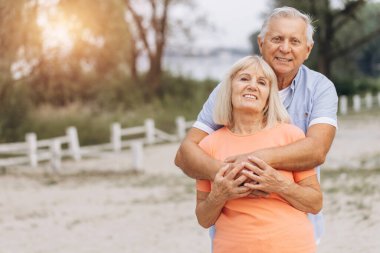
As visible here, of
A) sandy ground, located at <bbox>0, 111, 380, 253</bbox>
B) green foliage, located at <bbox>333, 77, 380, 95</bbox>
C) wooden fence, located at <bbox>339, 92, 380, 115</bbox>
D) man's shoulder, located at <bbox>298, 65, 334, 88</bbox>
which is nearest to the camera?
man's shoulder, located at <bbox>298, 65, 334, 88</bbox>

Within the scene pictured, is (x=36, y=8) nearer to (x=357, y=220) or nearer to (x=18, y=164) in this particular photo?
(x=18, y=164)

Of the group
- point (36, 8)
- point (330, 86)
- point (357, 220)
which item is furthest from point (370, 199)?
point (36, 8)

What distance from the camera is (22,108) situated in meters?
21.8

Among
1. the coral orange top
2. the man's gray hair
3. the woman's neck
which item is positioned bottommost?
the coral orange top

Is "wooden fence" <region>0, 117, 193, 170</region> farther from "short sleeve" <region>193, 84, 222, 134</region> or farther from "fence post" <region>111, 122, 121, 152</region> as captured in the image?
"short sleeve" <region>193, 84, 222, 134</region>

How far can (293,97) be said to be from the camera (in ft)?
10.5

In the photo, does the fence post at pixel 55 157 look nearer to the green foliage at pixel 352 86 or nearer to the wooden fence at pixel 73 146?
the wooden fence at pixel 73 146

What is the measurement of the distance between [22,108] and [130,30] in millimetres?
14372

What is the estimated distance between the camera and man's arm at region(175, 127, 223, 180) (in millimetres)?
2955

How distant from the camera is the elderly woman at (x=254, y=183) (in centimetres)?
287

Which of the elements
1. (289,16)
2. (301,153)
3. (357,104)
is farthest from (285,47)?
(357,104)

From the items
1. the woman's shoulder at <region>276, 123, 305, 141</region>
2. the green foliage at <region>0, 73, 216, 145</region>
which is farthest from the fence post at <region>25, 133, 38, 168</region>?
the woman's shoulder at <region>276, 123, 305, 141</region>

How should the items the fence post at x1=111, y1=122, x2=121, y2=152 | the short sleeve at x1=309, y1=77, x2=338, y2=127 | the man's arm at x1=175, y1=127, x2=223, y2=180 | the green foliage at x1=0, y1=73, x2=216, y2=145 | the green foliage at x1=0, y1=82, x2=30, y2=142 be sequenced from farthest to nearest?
the fence post at x1=111, y1=122, x2=121, y2=152 → the green foliage at x1=0, y1=73, x2=216, y2=145 → the green foliage at x1=0, y1=82, x2=30, y2=142 → the short sleeve at x1=309, y1=77, x2=338, y2=127 → the man's arm at x1=175, y1=127, x2=223, y2=180

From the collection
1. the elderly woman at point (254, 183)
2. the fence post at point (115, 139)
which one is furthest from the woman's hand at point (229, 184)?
the fence post at point (115, 139)
